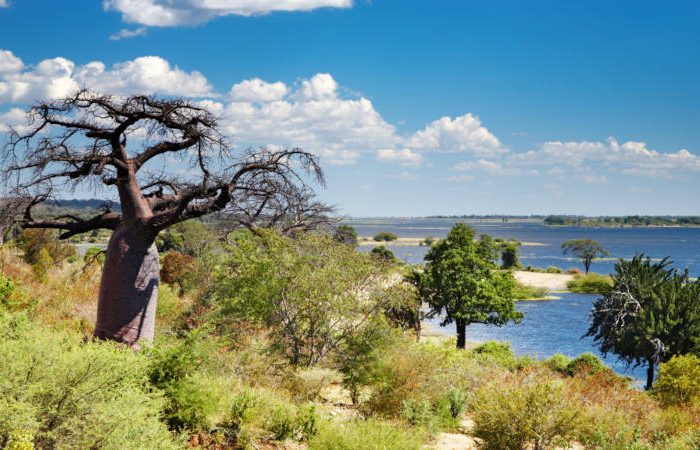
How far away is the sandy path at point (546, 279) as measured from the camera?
2928 inches

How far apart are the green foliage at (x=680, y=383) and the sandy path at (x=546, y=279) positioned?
180 ft

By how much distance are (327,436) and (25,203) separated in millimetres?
5973

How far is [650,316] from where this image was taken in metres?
28.1

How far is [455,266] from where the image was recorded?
33.4 m

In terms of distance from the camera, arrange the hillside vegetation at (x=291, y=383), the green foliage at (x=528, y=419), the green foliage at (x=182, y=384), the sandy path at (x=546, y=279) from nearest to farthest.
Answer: the hillside vegetation at (x=291, y=383)
the green foliage at (x=182, y=384)
the green foliage at (x=528, y=419)
the sandy path at (x=546, y=279)

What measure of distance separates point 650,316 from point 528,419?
22.0 meters

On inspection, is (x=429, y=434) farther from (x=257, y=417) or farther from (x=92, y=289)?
(x=92, y=289)

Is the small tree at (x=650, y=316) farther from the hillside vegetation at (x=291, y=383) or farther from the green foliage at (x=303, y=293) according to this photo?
the green foliage at (x=303, y=293)

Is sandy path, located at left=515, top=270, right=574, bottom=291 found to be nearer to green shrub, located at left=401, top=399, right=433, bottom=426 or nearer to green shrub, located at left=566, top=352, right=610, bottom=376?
green shrub, located at left=566, top=352, right=610, bottom=376

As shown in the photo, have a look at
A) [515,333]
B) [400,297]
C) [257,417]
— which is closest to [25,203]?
[257,417]

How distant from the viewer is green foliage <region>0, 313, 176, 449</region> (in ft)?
17.9

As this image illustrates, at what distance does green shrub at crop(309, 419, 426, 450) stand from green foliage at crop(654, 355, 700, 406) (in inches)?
401

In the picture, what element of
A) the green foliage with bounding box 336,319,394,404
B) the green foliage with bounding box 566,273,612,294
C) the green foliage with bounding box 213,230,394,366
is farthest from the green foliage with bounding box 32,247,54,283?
the green foliage with bounding box 566,273,612,294

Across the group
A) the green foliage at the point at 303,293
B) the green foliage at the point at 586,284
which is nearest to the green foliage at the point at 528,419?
the green foliage at the point at 303,293
